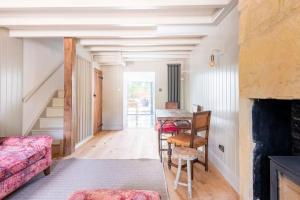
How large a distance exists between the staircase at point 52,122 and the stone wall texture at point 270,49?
3.95 metres

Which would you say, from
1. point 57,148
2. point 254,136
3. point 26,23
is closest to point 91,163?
point 57,148

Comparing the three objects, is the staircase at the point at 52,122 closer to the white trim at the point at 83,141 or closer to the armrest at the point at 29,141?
the white trim at the point at 83,141

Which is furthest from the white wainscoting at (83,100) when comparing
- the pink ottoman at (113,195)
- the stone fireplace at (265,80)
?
the stone fireplace at (265,80)

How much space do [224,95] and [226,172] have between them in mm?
1093

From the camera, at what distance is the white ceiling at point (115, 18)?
9.41 ft

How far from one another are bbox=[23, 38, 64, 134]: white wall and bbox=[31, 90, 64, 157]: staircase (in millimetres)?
125

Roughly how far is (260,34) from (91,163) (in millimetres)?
3236

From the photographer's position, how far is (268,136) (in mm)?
1633

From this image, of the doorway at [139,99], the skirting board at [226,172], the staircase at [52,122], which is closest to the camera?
the skirting board at [226,172]

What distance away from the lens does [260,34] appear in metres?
1.41

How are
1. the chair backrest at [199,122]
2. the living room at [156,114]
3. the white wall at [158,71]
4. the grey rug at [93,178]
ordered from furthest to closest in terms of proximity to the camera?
1. the white wall at [158,71]
2. the chair backrest at [199,122]
3. the grey rug at [93,178]
4. the living room at [156,114]

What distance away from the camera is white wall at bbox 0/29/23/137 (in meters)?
3.89

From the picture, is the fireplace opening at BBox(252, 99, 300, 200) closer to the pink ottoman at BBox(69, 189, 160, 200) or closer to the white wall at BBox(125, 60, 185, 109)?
the pink ottoman at BBox(69, 189, 160, 200)

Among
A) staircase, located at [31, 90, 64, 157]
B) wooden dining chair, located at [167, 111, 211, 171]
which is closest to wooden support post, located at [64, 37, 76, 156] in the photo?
staircase, located at [31, 90, 64, 157]
